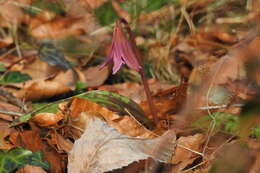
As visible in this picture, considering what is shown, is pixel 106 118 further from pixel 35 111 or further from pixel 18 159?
pixel 18 159

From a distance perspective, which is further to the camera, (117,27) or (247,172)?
(117,27)

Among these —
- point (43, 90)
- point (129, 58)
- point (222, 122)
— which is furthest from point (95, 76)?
point (222, 122)

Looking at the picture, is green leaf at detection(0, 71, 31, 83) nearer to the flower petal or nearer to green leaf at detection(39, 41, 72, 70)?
green leaf at detection(39, 41, 72, 70)

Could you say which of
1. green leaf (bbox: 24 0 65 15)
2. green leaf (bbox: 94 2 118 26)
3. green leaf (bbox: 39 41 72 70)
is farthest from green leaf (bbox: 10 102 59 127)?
green leaf (bbox: 24 0 65 15)

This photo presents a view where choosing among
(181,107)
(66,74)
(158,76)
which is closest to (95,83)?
(66,74)

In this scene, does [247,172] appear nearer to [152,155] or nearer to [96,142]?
[152,155]

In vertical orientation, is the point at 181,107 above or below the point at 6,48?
below
